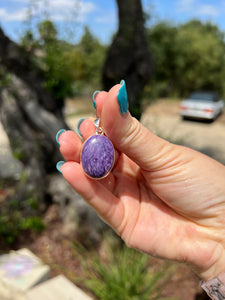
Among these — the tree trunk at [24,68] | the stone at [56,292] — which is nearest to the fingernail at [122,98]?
the stone at [56,292]

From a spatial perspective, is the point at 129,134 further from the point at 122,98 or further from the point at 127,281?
the point at 127,281

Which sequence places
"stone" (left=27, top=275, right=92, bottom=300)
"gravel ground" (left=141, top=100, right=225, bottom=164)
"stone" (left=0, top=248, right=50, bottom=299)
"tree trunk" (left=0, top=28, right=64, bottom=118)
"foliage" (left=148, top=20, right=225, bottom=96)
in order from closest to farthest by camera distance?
"stone" (left=27, top=275, right=92, bottom=300) → "stone" (left=0, top=248, right=50, bottom=299) → "tree trunk" (left=0, top=28, right=64, bottom=118) → "gravel ground" (left=141, top=100, right=225, bottom=164) → "foliage" (left=148, top=20, right=225, bottom=96)

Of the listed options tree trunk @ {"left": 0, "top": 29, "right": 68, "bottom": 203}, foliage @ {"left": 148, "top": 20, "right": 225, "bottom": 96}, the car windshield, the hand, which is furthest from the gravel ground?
foliage @ {"left": 148, "top": 20, "right": 225, "bottom": 96}

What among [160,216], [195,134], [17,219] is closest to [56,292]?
[17,219]

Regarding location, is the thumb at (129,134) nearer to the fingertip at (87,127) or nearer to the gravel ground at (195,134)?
the fingertip at (87,127)

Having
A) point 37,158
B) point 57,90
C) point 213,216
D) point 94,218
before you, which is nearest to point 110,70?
point 57,90

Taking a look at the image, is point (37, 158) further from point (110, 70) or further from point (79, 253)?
point (110, 70)

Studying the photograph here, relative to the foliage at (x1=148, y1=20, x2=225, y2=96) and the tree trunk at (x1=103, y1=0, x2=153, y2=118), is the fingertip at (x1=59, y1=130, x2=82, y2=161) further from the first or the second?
the foliage at (x1=148, y1=20, x2=225, y2=96)
